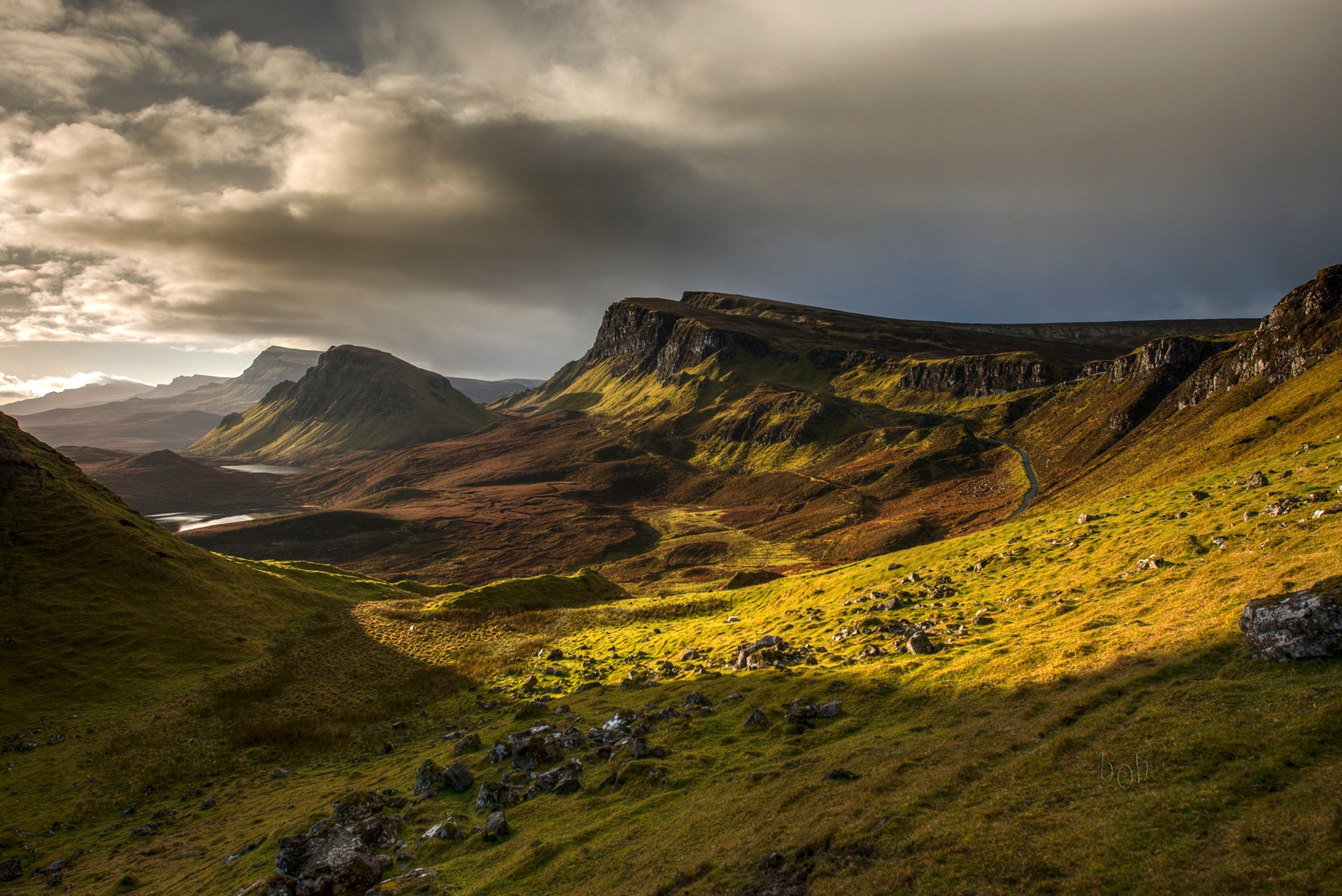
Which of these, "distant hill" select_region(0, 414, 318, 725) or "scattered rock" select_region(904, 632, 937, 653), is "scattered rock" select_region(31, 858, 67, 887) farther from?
"scattered rock" select_region(904, 632, 937, 653)

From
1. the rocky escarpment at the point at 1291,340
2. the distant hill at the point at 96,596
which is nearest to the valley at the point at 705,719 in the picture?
the distant hill at the point at 96,596

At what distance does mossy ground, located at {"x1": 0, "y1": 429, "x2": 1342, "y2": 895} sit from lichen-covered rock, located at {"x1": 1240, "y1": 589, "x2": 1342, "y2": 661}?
30.4 inches

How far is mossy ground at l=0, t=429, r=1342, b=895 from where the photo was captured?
15.8 meters

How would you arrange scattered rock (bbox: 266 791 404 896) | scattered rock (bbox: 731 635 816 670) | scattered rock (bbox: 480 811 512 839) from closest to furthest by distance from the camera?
scattered rock (bbox: 266 791 404 896), scattered rock (bbox: 480 811 512 839), scattered rock (bbox: 731 635 816 670)

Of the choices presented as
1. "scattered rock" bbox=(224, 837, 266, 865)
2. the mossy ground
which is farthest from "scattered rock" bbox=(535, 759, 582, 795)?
"scattered rock" bbox=(224, 837, 266, 865)

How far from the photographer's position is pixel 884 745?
2545 cm

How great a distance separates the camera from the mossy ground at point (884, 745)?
620 inches

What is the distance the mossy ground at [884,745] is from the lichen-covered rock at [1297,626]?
30.4 inches

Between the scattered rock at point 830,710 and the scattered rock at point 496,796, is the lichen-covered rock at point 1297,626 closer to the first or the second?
the scattered rock at point 830,710

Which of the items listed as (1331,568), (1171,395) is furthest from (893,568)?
(1171,395)

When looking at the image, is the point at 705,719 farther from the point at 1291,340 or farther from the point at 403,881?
the point at 1291,340

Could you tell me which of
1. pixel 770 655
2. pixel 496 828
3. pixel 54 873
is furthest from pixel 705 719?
pixel 54 873

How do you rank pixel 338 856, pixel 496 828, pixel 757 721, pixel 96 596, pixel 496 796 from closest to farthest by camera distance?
1. pixel 338 856
2. pixel 496 828
3. pixel 496 796
4. pixel 757 721
5. pixel 96 596

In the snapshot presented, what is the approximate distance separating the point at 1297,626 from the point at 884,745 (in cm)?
1540
